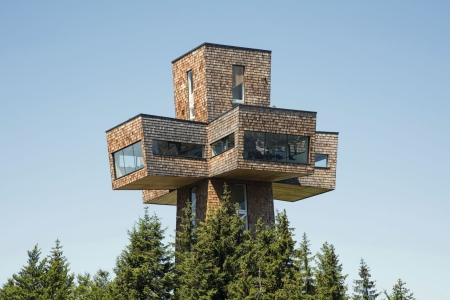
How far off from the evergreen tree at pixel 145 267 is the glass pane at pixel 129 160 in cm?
324

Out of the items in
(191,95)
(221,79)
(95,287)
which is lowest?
(95,287)

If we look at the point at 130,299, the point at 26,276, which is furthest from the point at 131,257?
the point at 26,276

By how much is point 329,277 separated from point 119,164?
14.7 meters

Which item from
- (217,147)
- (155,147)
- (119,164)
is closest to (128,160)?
(119,164)

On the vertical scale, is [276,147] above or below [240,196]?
above

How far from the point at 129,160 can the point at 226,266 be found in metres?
Answer: 8.77

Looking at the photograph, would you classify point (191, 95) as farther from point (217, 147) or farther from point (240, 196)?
point (240, 196)

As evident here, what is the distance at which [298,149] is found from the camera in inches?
2363

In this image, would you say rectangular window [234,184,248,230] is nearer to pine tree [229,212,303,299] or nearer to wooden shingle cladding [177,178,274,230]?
wooden shingle cladding [177,178,274,230]

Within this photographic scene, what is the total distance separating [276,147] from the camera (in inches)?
2335

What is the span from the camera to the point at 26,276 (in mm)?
66500

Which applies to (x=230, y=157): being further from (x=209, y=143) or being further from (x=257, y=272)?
(x=257, y=272)

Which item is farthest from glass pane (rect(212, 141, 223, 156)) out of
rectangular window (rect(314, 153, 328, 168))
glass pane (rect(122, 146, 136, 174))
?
rectangular window (rect(314, 153, 328, 168))

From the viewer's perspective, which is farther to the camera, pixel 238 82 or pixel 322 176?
pixel 322 176
